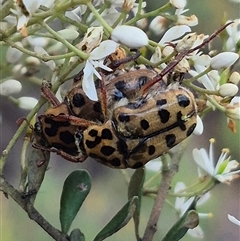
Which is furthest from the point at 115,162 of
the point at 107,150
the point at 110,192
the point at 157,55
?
the point at 110,192

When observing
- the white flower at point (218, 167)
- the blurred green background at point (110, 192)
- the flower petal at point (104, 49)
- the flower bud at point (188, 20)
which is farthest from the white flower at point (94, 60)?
the blurred green background at point (110, 192)

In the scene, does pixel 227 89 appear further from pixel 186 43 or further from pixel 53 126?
pixel 53 126

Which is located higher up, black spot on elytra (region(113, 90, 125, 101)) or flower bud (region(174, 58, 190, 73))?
flower bud (region(174, 58, 190, 73))

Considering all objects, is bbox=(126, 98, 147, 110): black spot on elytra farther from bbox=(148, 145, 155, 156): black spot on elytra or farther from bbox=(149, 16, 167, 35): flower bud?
bbox=(149, 16, 167, 35): flower bud

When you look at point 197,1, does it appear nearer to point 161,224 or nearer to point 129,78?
point 161,224

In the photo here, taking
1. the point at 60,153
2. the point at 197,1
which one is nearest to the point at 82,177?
the point at 60,153

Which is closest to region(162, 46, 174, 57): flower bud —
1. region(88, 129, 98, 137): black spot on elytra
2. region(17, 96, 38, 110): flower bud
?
region(88, 129, 98, 137): black spot on elytra

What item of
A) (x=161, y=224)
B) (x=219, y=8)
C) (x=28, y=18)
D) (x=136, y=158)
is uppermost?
(x=28, y=18)
